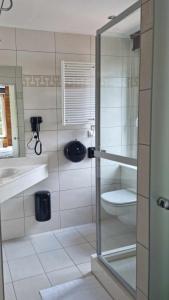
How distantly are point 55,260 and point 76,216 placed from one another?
795 mm

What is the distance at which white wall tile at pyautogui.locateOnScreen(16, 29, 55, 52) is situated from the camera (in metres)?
2.78

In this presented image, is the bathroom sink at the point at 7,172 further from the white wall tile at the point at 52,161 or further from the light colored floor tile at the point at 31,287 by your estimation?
the light colored floor tile at the point at 31,287

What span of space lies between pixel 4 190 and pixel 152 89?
1458 mm

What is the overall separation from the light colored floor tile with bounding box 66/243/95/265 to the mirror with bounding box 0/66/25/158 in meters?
1.17

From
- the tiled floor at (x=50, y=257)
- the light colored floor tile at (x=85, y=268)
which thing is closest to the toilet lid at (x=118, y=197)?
the tiled floor at (x=50, y=257)

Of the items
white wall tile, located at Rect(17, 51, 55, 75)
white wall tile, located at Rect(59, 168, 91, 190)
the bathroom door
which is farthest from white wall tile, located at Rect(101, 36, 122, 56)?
white wall tile, located at Rect(59, 168, 91, 190)

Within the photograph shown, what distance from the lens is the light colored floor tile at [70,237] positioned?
2.93m

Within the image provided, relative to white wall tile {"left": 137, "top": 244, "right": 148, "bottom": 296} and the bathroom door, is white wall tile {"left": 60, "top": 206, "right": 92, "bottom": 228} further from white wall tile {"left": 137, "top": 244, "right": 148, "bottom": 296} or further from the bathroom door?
the bathroom door

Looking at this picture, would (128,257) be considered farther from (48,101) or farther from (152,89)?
(48,101)

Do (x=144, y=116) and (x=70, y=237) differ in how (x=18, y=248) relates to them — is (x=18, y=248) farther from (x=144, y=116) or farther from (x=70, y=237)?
(x=144, y=116)

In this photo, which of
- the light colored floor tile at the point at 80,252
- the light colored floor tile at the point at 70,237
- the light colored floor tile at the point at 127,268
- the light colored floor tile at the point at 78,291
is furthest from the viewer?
the light colored floor tile at the point at 70,237

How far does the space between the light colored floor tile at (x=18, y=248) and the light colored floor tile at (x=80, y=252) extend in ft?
1.35

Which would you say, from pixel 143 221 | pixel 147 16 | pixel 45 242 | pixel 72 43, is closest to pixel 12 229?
pixel 45 242

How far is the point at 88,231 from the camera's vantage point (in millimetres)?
3191
